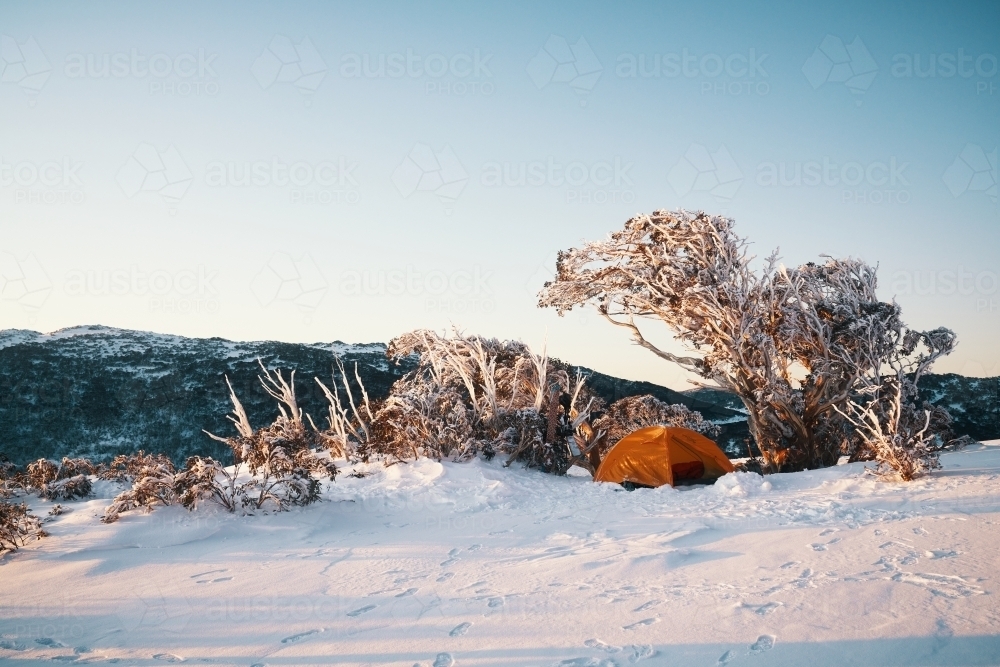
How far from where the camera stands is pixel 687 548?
17.5 feet

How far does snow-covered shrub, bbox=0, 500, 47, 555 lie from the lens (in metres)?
5.86

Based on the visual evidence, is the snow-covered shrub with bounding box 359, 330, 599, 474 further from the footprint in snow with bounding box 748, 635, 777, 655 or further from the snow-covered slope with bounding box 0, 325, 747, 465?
the snow-covered slope with bounding box 0, 325, 747, 465

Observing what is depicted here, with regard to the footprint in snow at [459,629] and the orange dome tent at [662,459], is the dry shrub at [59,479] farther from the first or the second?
the orange dome tent at [662,459]

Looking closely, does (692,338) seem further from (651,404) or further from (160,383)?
(160,383)

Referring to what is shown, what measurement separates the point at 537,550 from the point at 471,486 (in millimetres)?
3720

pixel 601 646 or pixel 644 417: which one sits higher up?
pixel 601 646

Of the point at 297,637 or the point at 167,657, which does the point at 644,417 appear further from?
the point at 167,657

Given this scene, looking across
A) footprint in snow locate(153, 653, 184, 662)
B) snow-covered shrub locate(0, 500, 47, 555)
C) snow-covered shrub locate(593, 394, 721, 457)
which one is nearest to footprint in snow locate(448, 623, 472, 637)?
footprint in snow locate(153, 653, 184, 662)

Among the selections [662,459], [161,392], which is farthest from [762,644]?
[161,392]

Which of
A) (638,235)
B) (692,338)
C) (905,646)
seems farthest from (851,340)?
(905,646)

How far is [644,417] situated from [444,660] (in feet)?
43.8

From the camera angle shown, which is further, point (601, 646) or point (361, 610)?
point (361, 610)

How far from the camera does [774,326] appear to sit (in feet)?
41.9

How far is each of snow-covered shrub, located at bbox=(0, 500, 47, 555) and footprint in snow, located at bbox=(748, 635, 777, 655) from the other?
666cm
